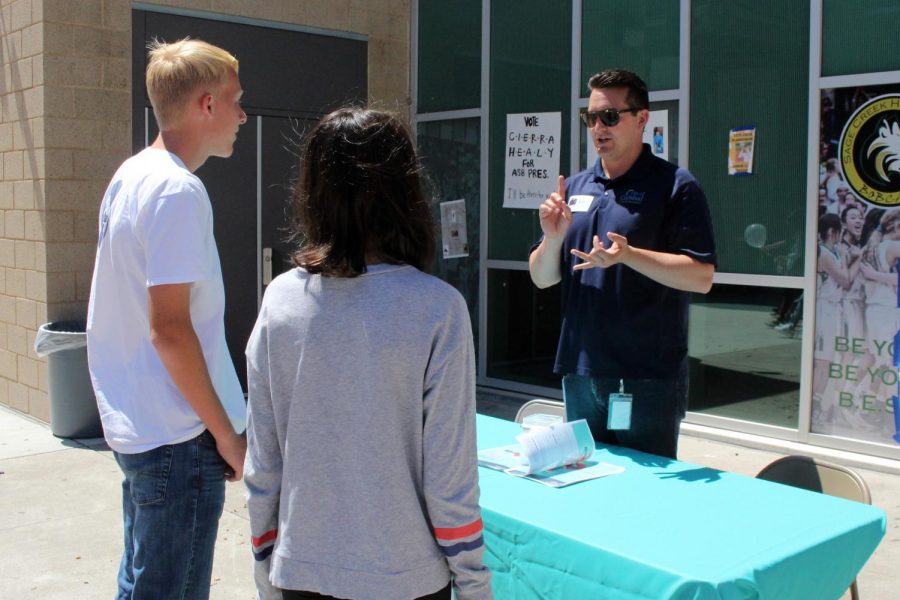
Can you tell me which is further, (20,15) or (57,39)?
(20,15)

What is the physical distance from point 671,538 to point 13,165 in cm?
608

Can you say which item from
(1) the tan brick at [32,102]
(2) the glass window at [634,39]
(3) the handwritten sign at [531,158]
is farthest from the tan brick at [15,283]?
(2) the glass window at [634,39]

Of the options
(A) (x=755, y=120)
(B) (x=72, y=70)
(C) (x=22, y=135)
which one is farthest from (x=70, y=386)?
(A) (x=755, y=120)

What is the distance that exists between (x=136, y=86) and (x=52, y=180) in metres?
0.92

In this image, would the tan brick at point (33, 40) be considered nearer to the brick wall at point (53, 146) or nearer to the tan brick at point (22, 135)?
the brick wall at point (53, 146)

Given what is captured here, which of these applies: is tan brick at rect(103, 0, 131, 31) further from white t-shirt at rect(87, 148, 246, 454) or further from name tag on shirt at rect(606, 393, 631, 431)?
name tag on shirt at rect(606, 393, 631, 431)

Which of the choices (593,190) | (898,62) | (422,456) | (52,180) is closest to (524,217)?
(898,62)

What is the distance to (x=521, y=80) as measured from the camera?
A: 7.32 m

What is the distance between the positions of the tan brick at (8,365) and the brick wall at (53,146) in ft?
0.19

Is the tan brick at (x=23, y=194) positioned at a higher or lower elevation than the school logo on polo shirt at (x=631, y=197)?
higher

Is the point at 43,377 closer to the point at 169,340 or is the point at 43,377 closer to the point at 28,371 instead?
the point at 28,371

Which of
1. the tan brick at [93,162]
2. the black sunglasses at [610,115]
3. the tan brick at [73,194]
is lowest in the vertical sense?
the tan brick at [73,194]

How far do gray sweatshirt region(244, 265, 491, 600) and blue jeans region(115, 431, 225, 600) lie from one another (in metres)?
0.48

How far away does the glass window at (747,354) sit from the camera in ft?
19.2
